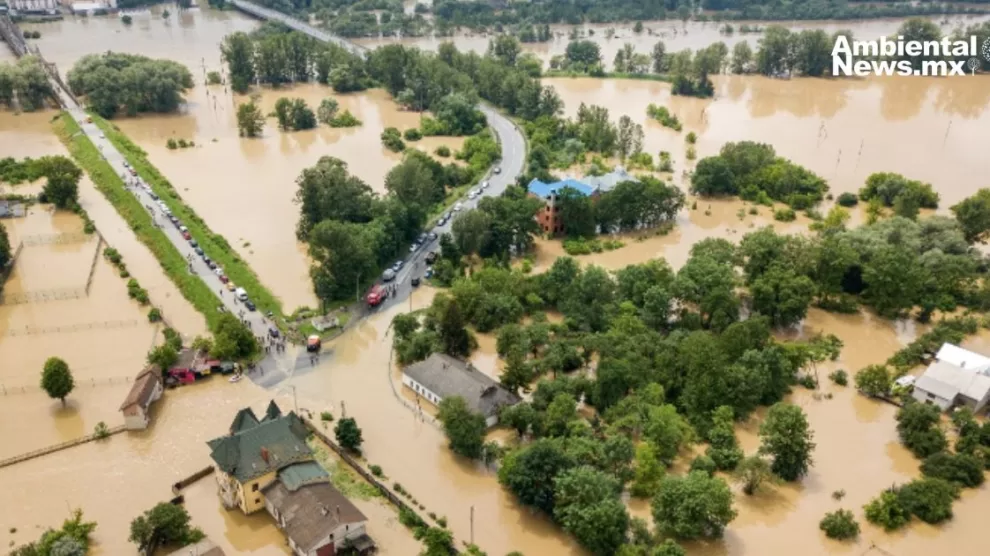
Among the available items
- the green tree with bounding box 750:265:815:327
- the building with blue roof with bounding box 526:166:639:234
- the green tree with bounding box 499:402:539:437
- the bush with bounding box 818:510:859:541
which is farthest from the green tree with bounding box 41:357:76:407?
the green tree with bounding box 750:265:815:327

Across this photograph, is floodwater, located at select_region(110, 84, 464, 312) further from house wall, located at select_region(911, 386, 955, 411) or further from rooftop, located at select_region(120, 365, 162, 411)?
house wall, located at select_region(911, 386, 955, 411)

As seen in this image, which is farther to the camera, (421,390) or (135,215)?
(135,215)

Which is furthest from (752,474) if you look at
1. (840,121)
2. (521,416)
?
(840,121)

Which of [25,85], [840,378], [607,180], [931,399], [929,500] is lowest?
[840,378]

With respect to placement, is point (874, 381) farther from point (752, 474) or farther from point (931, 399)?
point (752, 474)

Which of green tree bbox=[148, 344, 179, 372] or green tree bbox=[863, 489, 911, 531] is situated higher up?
green tree bbox=[148, 344, 179, 372]

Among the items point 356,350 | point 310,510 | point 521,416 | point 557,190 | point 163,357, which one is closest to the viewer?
point 310,510

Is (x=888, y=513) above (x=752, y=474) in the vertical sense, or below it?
below

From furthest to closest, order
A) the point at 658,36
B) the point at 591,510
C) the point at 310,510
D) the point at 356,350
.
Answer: the point at 658,36 < the point at 356,350 < the point at 310,510 < the point at 591,510
